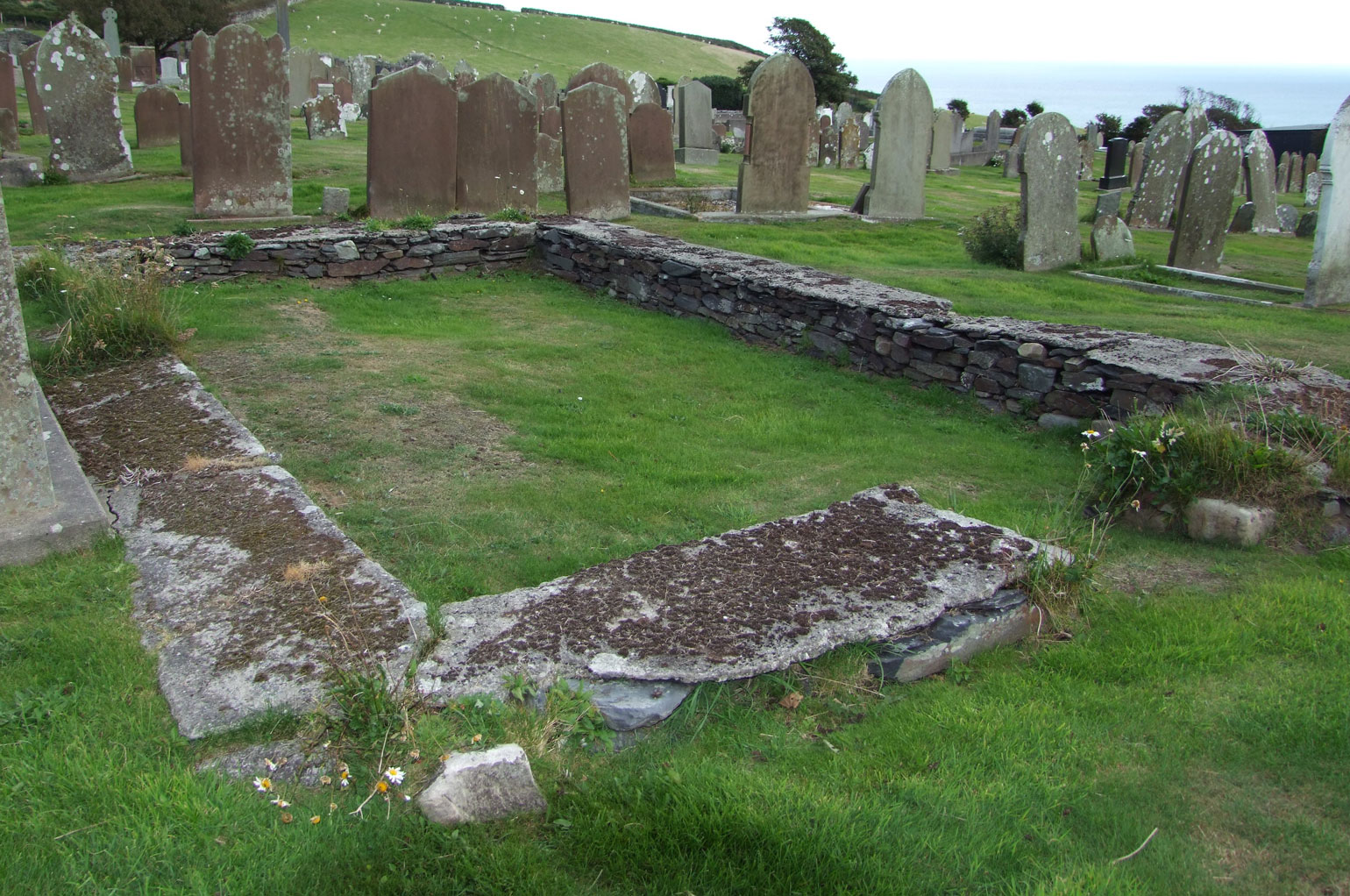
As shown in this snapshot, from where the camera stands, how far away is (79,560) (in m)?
3.32

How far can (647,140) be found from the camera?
609 inches

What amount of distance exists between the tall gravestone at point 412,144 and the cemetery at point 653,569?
992 millimetres

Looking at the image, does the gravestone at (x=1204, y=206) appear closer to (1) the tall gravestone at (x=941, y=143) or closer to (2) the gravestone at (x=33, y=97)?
(1) the tall gravestone at (x=941, y=143)

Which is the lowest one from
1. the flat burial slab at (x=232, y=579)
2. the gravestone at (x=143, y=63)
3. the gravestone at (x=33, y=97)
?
the flat burial slab at (x=232, y=579)

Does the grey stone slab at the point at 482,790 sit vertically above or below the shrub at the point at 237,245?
below

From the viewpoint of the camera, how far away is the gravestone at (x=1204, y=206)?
10352 millimetres

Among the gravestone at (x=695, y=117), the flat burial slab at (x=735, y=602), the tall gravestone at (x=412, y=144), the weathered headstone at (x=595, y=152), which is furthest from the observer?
the gravestone at (x=695, y=117)

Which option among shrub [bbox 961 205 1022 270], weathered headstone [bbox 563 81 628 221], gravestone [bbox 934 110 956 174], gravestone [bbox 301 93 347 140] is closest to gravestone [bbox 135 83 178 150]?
gravestone [bbox 301 93 347 140]

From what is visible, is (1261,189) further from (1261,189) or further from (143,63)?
(143,63)

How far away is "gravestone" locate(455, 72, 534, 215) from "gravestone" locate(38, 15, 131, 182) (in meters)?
4.83

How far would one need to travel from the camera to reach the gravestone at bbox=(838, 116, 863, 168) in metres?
23.3

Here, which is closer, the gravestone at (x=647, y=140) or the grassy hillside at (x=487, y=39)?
the gravestone at (x=647, y=140)

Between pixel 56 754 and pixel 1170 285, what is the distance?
1008 cm

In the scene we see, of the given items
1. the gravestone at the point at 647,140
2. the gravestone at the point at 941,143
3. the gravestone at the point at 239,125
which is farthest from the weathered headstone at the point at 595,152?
the gravestone at the point at 941,143
